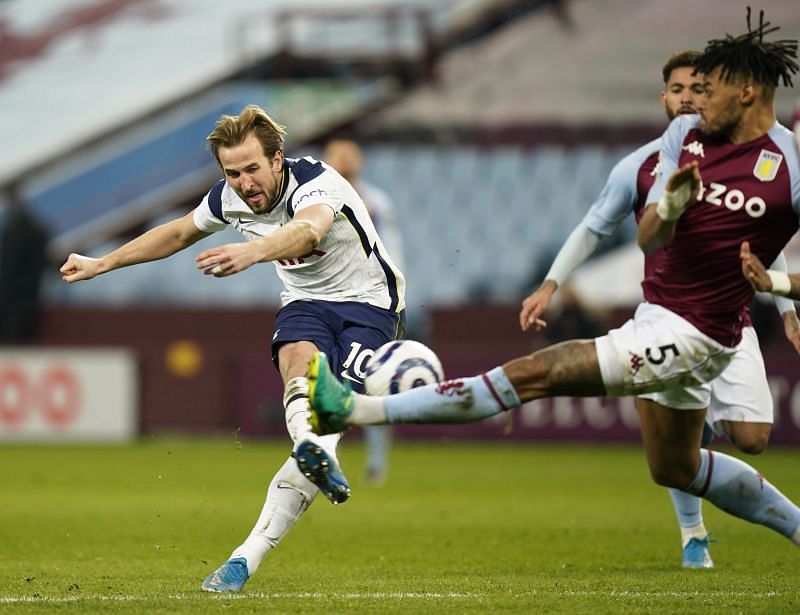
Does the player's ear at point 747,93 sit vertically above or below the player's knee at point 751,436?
above

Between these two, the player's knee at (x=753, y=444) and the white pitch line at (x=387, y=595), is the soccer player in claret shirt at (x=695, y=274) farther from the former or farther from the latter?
the player's knee at (x=753, y=444)

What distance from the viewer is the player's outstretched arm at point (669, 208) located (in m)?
5.13

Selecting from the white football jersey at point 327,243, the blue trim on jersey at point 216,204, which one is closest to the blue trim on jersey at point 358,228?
the white football jersey at point 327,243

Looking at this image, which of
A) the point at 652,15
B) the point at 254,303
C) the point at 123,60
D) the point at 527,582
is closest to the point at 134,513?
the point at 527,582

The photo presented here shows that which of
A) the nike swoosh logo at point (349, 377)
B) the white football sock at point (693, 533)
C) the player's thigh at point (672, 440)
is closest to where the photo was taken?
the player's thigh at point (672, 440)

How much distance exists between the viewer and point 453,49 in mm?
24703

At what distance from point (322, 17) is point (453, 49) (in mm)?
2296

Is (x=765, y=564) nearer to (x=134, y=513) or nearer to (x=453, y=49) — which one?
(x=134, y=513)

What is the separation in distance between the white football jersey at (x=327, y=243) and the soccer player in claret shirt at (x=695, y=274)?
107 cm

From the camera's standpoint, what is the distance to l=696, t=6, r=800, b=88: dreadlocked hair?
18.0 feet

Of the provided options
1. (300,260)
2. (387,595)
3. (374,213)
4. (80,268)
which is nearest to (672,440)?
(387,595)

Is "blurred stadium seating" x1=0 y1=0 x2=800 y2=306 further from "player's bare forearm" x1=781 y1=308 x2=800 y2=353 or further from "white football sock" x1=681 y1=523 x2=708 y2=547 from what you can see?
"player's bare forearm" x1=781 y1=308 x2=800 y2=353

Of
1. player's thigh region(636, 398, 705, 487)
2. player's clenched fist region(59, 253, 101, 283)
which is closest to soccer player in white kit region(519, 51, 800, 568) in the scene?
player's thigh region(636, 398, 705, 487)

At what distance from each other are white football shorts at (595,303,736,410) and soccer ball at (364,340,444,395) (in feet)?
2.28
